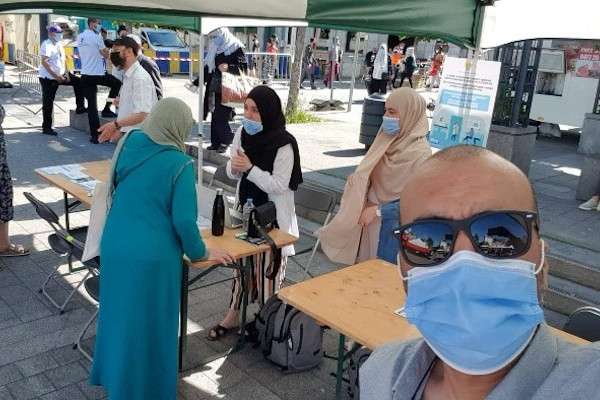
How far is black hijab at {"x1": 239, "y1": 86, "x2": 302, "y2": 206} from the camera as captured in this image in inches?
149

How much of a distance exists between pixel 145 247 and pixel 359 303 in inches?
47.5

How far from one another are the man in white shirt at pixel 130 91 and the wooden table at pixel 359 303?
330 centimetres

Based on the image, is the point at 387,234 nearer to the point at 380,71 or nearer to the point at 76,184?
the point at 76,184

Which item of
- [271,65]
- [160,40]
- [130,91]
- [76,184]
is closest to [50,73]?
[130,91]

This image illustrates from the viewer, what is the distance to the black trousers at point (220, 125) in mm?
8594

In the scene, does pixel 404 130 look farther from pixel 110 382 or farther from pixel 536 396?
pixel 536 396

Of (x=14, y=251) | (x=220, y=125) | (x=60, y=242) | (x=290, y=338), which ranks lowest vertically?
(x=14, y=251)

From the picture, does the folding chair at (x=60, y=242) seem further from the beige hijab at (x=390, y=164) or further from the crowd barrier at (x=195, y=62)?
the crowd barrier at (x=195, y=62)

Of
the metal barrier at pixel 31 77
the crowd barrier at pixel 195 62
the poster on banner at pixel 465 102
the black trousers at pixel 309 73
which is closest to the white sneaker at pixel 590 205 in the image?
the poster on banner at pixel 465 102

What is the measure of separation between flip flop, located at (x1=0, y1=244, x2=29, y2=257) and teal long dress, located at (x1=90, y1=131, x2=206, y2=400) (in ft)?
9.17

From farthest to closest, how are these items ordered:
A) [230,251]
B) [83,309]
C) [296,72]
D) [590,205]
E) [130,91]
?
1. [296,72]
2. [590,205]
3. [130,91]
4. [83,309]
5. [230,251]

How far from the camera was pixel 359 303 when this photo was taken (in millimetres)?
2914

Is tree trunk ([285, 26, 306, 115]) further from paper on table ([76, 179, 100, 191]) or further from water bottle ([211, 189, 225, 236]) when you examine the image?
water bottle ([211, 189, 225, 236])

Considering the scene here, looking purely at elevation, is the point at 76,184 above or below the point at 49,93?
below
